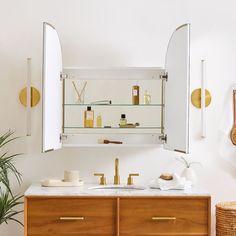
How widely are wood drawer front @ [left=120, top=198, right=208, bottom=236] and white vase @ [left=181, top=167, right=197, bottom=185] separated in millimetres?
426

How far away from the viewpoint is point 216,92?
4.15 metres

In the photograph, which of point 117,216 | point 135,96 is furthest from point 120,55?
point 117,216

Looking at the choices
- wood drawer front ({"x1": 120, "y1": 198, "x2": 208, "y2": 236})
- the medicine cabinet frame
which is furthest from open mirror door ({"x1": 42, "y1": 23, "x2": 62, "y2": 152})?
wood drawer front ({"x1": 120, "y1": 198, "x2": 208, "y2": 236})

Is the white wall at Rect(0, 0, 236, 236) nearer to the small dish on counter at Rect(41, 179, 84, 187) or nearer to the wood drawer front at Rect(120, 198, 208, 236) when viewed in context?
the small dish on counter at Rect(41, 179, 84, 187)

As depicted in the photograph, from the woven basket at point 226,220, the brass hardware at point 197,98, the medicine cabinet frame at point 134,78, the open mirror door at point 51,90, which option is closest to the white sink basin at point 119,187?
the medicine cabinet frame at point 134,78

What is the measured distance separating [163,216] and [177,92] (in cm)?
81

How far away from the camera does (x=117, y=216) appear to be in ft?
11.7

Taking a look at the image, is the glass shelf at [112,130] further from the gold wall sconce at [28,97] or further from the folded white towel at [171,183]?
the folded white towel at [171,183]

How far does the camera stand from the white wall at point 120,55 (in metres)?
4.07

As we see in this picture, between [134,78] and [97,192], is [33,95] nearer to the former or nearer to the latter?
[134,78]

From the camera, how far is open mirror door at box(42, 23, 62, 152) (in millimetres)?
3508

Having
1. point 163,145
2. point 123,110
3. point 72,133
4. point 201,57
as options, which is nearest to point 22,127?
point 72,133

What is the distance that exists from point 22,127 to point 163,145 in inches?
39.9

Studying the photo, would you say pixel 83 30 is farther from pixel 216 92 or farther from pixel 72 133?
pixel 216 92
